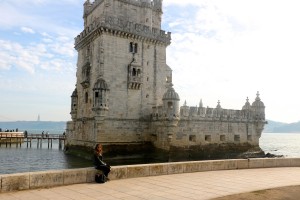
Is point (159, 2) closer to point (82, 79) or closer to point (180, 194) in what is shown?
point (82, 79)

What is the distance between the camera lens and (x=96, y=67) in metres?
35.7

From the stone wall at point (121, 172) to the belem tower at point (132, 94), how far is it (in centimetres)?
1882

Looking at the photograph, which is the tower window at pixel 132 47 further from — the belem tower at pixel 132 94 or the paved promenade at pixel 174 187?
the paved promenade at pixel 174 187

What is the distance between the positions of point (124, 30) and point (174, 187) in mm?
27482

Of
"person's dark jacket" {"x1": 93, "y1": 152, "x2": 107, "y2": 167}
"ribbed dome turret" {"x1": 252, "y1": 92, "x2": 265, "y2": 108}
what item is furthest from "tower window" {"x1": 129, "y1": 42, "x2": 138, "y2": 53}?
"person's dark jacket" {"x1": 93, "y1": 152, "x2": 107, "y2": 167}

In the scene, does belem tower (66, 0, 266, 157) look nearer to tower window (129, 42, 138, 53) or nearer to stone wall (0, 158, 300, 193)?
tower window (129, 42, 138, 53)

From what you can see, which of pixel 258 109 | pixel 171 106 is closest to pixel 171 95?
pixel 171 106

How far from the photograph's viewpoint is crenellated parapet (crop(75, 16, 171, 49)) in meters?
34.8

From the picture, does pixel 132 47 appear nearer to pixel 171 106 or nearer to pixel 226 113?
pixel 171 106

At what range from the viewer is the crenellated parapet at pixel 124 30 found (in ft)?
114

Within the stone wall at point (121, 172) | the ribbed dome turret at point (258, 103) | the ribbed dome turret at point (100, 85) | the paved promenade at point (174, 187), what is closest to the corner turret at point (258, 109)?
the ribbed dome turret at point (258, 103)

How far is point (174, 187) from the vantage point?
1073cm

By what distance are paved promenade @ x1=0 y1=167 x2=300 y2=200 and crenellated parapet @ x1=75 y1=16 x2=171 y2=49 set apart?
24615 mm

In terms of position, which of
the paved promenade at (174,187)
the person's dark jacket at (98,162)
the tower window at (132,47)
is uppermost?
the tower window at (132,47)
